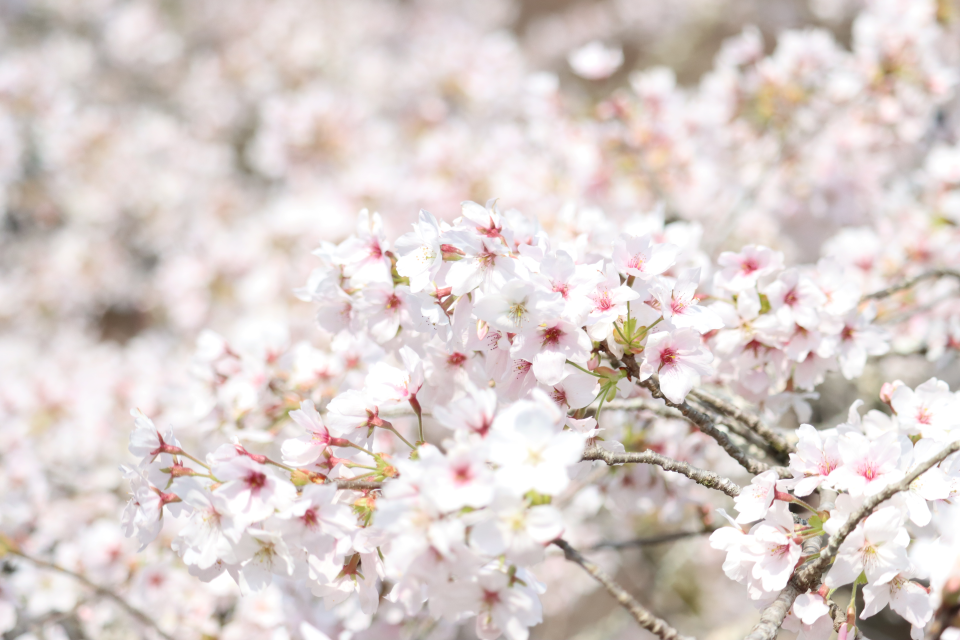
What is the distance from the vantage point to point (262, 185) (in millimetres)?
5777

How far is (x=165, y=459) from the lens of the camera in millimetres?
1087

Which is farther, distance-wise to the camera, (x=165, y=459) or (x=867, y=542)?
(x=165, y=459)

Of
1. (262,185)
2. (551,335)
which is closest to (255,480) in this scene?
(551,335)

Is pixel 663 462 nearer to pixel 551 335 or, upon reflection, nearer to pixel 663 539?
pixel 551 335

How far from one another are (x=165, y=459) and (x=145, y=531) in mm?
122

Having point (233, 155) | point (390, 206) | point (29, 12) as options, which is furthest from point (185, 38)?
point (390, 206)

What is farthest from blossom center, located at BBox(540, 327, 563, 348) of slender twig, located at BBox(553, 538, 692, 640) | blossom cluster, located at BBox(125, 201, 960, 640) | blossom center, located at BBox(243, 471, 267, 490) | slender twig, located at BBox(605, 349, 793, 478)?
blossom center, located at BBox(243, 471, 267, 490)

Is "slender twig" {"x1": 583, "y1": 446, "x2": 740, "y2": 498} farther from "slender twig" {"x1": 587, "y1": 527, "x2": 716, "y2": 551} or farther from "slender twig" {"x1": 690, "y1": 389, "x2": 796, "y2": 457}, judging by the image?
"slender twig" {"x1": 587, "y1": 527, "x2": 716, "y2": 551}

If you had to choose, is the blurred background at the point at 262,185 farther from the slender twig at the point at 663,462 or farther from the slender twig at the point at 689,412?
the slender twig at the point at 663,462

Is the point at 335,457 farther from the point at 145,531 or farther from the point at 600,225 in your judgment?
the point at 600,225

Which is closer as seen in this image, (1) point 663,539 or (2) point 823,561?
(2) point 823,561

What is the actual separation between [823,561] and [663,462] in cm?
30

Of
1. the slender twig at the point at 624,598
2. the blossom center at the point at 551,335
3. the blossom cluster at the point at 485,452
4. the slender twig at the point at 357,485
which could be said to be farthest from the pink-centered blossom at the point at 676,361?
the slender twig at the point at 357,485

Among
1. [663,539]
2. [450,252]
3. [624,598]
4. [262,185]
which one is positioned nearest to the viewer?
[624,598]
